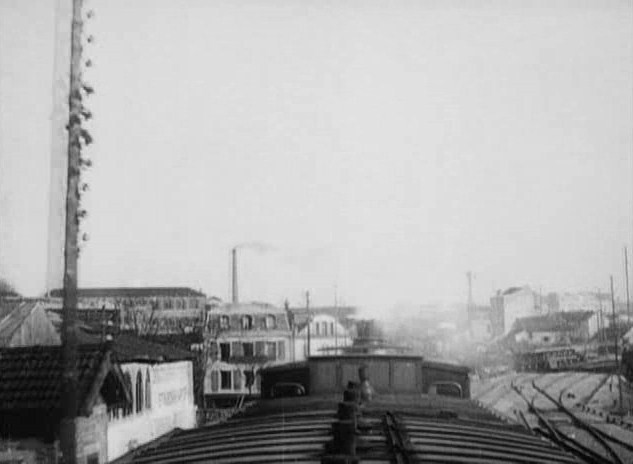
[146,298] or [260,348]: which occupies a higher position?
[146,298]

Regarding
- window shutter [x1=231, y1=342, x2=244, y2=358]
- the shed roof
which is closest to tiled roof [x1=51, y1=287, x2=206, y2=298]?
window shutter [x1=231, y1=342, x2=244, y2=358]

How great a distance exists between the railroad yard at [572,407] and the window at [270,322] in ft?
37.1

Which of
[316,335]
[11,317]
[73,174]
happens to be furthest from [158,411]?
[316,335]

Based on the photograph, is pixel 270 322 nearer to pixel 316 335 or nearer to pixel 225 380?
pixel 316 335

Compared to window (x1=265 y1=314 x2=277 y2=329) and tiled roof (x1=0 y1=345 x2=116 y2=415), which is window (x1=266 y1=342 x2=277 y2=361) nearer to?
window (x1=265 y1=314 x2=277 y2=329)

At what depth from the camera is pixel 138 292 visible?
51.1m

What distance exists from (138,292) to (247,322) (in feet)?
53.0

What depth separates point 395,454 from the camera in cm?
501

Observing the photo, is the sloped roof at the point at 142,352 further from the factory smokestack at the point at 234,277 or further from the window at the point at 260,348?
the factory smokestack at the point at 234,277

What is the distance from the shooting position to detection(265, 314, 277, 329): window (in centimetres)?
3815

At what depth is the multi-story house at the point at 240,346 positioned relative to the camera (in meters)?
36.2

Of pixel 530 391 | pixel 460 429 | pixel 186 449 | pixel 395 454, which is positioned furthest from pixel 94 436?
pixel 530 391

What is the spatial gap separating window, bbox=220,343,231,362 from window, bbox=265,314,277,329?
2399mm

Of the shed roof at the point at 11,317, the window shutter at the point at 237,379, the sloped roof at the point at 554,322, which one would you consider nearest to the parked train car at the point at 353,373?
the shed roof at the point at 11,317
